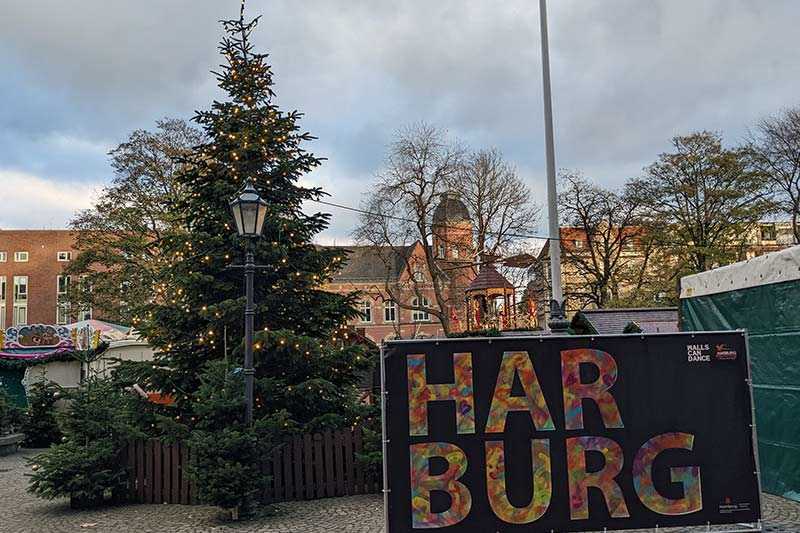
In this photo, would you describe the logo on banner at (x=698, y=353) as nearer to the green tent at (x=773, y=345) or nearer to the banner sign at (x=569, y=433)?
the banner sign at (x=569, y=433)

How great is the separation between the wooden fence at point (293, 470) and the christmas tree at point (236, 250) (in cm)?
125

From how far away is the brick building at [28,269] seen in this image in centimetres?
7800

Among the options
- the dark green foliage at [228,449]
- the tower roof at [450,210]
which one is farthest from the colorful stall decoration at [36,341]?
the tower roof at [450,210]

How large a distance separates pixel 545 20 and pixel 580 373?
1473 cm

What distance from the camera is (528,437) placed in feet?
22.0

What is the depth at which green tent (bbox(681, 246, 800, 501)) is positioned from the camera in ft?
30.9

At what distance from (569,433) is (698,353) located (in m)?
1.56

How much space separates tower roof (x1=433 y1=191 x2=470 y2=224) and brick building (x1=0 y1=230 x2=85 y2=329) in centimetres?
5083

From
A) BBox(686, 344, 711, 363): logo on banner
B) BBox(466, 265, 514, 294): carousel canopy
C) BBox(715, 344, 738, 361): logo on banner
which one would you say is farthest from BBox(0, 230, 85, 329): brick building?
BBox(715, 344, 738, 361): logo on banner

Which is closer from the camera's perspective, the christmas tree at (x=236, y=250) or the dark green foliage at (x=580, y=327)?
the christmas tree at (x=236, y=250)

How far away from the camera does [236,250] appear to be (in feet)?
39.5

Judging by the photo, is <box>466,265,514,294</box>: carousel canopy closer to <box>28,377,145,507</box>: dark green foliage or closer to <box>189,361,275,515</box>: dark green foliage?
<box>28,377,145,507</box>: dark green foliage

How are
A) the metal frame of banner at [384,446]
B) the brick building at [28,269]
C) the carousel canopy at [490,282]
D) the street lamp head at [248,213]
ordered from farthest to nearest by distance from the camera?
the brick building at [28,269] < the carousel canopy at [490,282] < the street lamp head at [248,213] < the metal frame of banner at [384,446]

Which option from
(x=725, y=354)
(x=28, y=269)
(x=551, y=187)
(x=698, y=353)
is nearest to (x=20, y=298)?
(x=28, y=269)
